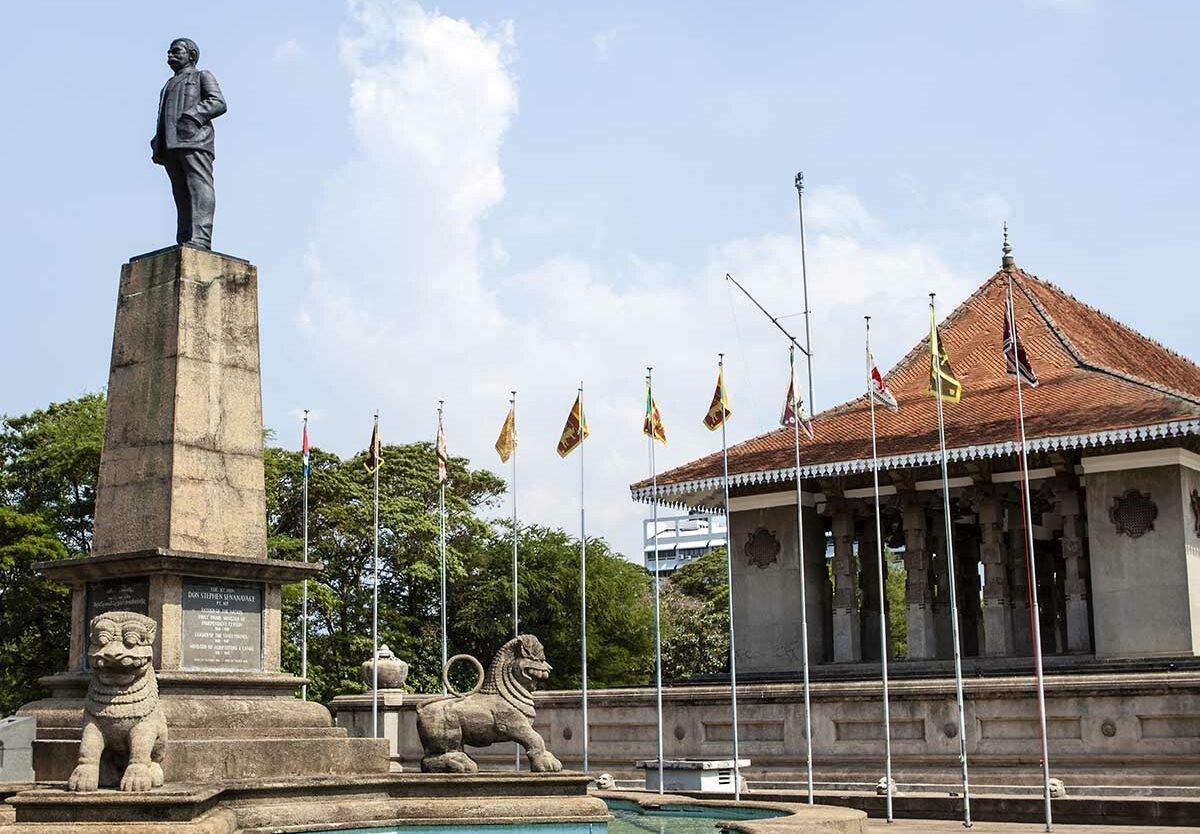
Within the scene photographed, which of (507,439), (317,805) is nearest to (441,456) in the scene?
(507,439)

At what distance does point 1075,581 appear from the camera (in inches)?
1113

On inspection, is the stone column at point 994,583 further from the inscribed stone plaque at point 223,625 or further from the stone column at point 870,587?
the inscribed stone plaque at point 223,625

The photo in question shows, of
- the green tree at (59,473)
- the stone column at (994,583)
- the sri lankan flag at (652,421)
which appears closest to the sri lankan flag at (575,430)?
the sri lankan flag at (652,421)

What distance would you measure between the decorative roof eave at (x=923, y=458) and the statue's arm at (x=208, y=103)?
15.5 meters

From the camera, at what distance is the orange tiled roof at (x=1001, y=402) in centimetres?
2578

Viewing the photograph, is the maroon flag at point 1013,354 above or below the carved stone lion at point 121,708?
above

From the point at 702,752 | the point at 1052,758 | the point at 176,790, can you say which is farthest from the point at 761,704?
the point at 176,790

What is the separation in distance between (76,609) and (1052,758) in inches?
537

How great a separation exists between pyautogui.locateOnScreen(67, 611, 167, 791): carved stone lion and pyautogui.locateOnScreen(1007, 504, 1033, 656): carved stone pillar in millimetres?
19667

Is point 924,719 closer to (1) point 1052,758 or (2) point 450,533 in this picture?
(1) point 1052,758

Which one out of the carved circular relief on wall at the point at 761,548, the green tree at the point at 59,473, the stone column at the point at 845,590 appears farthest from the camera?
the green tree at the point at 59,473

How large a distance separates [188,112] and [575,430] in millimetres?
12626

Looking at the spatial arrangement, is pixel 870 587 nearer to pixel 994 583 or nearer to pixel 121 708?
pixel 994 583

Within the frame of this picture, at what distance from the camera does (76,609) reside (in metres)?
14.0
